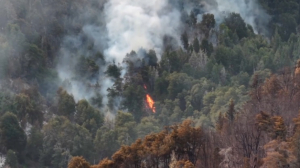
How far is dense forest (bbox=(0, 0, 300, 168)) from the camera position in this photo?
32.8 meters

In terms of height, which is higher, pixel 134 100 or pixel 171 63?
pixel 171 63

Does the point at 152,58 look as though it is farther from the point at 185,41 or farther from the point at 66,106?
the point at 66,106

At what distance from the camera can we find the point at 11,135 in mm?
49719

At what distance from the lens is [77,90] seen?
219 feet

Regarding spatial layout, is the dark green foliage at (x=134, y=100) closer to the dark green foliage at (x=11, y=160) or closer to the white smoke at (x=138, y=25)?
the white smoke at (x=138, y=25)

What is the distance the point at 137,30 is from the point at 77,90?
17.5 m

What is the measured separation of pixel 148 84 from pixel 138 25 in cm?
1591

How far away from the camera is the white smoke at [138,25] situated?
253 feet

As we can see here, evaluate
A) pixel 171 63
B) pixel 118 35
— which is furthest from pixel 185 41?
pixel 118 35

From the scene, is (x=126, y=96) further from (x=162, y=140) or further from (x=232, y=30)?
(x=162, y=140)

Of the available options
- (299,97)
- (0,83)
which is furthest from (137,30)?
(299,97)

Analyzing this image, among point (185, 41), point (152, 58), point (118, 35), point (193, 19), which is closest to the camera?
point (152, 58)

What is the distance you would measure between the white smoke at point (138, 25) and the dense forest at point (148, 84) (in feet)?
0.59

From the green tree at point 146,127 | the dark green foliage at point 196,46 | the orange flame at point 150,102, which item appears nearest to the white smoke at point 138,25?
the dark green foliage at point 196,46
